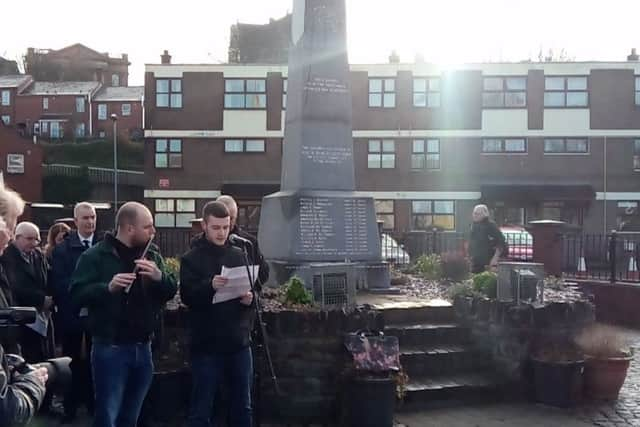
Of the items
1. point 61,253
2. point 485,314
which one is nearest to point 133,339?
point 61,253

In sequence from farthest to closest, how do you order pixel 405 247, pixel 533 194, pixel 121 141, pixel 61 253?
pixel 121 141, pixel 533 194, pixel 405 247, pixel 61 253

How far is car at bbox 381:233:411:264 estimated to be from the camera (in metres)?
16.0

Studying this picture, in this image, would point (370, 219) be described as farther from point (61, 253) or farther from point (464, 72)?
point (464, 72)

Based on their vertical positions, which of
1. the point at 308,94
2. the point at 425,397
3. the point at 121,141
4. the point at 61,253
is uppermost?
the point at 121,141

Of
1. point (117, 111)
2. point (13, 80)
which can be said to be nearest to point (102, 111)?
point (117, 111)

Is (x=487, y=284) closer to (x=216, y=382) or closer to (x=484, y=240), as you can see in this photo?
(x=484, y=240)

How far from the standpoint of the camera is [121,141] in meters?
58.6

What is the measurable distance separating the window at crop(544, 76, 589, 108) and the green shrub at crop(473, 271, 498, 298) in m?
29.9

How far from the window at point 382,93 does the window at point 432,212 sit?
5.24m

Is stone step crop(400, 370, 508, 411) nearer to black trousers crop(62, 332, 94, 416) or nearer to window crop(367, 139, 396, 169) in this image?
black trousers crop(62, 332, 94, 416)

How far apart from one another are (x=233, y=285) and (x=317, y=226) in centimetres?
494

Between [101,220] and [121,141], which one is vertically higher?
[121,141]

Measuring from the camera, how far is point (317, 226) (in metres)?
10.2

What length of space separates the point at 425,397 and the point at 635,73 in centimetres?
3375
